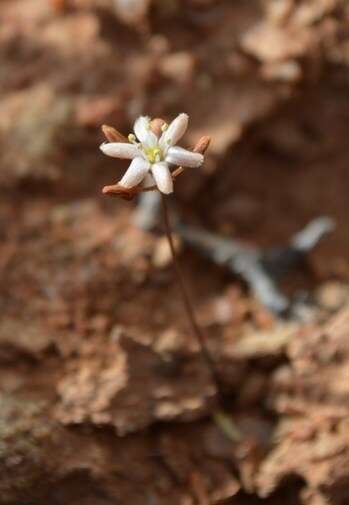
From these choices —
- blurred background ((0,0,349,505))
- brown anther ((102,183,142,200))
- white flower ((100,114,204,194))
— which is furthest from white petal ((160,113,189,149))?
blurred background ((0,0,349,505))

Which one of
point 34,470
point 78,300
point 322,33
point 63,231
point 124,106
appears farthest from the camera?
point 322,33

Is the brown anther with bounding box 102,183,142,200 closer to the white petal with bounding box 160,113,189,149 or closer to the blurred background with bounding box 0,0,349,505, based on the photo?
the white petal with bounding box 160,113,189,149

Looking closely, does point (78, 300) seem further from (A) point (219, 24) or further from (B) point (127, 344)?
(A) point (219, 24)

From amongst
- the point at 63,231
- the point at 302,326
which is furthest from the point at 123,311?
the point at 302,326

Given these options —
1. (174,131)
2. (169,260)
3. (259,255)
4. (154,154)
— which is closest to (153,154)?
(154,154)

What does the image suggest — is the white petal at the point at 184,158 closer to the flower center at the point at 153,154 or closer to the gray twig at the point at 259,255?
the flower center at the point at 153,154
